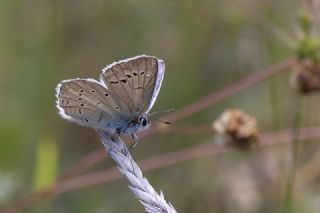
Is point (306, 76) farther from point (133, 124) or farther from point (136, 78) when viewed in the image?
point (136, 78)

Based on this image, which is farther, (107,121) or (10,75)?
(10,75)

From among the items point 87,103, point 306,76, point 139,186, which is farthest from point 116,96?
point 306,76

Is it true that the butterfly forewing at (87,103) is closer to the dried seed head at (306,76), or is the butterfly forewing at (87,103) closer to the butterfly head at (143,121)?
the butterfly head at (143,121)

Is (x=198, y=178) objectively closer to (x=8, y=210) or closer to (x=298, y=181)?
(x=298, y=181)

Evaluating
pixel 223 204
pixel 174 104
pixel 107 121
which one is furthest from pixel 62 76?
pixel 107 121

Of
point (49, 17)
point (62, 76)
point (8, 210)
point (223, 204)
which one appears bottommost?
point (223, 204)

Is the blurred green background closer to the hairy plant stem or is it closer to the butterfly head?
the butterfly head
